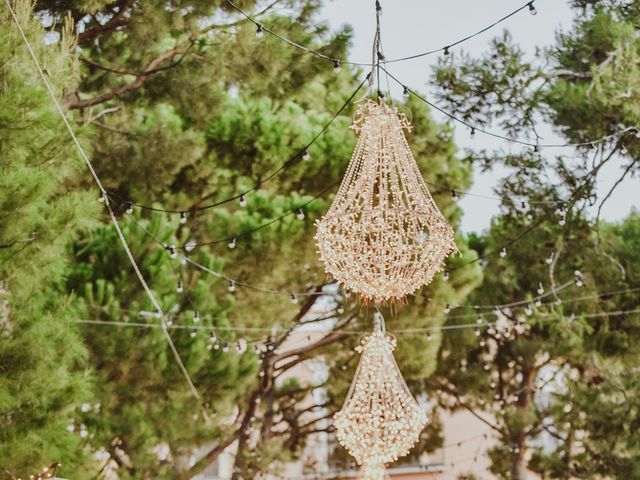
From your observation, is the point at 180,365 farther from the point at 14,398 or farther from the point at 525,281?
the point at 525,281

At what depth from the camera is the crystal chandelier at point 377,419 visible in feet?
21.2

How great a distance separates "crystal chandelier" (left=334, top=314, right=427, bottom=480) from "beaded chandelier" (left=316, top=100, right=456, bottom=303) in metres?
2.25

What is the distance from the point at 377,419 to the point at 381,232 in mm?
2630

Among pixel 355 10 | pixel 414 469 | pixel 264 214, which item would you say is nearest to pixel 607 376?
pixel 264 214

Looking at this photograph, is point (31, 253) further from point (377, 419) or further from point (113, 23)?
point (377, 419)

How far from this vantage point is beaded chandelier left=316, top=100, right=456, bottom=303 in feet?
13.6

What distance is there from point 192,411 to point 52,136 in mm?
3768

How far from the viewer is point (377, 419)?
255 inches

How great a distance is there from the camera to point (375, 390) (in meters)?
6.59

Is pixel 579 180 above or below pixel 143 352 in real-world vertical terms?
above

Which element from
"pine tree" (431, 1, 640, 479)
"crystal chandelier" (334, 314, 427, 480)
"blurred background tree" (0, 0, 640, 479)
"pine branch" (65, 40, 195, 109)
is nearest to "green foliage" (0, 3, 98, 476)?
"blurred background tree" (0, 0, 640, 479)

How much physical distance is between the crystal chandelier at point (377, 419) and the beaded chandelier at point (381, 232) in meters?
2.25

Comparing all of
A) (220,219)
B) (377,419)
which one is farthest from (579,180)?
(220,219)

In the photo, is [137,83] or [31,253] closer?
[31,253]
